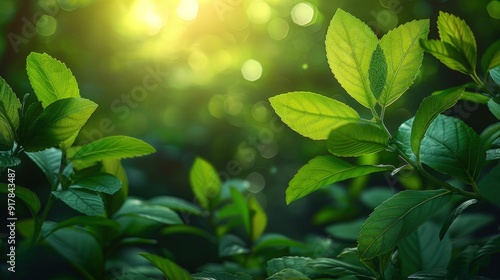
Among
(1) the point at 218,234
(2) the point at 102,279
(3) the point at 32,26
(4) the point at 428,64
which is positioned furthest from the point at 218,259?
(4) the point at 428,64

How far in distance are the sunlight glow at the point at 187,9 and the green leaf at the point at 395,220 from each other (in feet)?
3.95

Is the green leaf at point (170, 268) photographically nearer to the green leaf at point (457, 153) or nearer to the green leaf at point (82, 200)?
the green leaf at point (82, 200)

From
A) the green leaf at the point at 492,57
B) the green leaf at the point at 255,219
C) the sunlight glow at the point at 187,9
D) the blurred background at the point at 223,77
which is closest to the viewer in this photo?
the green leaf at the point at 492,57

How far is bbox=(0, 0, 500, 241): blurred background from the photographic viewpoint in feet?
6.15

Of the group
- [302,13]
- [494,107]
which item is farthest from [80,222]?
[302,13]

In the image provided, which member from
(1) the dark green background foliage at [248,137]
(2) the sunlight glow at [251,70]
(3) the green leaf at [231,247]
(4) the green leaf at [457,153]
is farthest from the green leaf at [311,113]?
(2) the sunlight glow at [251,70]

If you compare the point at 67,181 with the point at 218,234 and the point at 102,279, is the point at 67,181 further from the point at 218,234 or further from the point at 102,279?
the point at 218,234

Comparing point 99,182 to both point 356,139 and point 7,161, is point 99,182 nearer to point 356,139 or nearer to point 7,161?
point 7,161

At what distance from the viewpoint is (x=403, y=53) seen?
687mm

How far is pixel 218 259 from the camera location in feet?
4.77

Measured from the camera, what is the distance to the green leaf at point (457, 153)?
693mm

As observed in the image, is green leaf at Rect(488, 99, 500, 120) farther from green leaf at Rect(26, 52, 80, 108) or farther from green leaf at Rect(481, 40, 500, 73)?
green leaf at Rect(26, 52, 80, 108)

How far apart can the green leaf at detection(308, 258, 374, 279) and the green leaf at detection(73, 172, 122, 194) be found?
1.00ft

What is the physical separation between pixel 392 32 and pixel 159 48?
1.31 metres
